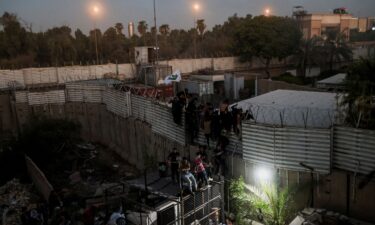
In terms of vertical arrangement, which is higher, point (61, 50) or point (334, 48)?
point (61, 50)

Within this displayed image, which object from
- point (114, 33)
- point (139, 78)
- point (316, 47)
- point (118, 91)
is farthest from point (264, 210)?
point (114, 33)

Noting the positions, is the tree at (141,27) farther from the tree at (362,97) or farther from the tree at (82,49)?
the tree at (362,97)

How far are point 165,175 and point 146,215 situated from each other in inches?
129

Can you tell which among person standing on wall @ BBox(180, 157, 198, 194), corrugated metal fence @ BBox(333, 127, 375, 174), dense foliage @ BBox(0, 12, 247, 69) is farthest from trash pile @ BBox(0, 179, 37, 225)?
dense foliage @ BBox(0, 12, 247, 69)

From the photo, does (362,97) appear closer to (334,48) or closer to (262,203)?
(262,203)

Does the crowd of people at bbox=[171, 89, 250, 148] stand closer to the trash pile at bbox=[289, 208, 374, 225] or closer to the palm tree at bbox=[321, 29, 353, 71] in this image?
the trash pile at bbox=[289, 208, 374, 225]

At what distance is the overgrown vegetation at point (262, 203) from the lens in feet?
32.9

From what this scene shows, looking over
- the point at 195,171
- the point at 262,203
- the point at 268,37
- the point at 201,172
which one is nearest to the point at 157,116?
the point at 195,171

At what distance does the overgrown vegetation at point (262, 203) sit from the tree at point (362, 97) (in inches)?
103

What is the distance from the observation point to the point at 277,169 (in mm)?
10633

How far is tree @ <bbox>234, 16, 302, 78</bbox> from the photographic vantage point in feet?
147

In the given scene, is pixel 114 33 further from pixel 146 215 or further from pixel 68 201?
pixel 146 215

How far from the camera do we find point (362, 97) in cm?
964

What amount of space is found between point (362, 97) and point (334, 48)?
3000 centimetres
